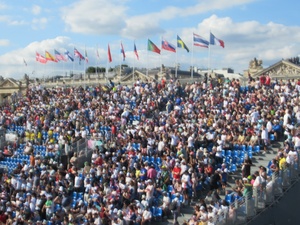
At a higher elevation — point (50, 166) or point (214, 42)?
point (214, 42)

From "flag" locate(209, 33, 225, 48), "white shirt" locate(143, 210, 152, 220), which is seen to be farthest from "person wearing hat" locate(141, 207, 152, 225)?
"flag" locate(209, 33, 225, 48)

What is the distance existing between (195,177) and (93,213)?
3.76 m

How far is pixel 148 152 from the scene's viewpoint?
21234 millimetres

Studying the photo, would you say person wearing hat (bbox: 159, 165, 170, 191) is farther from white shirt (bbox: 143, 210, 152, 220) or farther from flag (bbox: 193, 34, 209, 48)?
flag (bbox: 193, 34, 209, 48)

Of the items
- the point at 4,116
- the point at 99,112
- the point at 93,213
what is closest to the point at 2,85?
the point at 4,116

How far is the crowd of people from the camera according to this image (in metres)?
17.6

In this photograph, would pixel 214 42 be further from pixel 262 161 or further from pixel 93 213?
pixel 93 213

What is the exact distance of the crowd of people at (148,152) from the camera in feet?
57.6

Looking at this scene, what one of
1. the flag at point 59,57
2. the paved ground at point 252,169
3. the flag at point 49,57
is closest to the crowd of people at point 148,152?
the paved ground at point 252,169

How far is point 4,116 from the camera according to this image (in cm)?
3328

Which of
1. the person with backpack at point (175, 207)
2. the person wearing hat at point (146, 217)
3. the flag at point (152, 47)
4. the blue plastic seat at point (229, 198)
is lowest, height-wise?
the person wearing hat at point (146, 217)

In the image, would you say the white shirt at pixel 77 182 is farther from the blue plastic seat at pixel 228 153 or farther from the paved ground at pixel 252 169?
the blue plastic seat at pixel 228 153

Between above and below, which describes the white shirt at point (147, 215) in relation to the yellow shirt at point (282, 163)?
below

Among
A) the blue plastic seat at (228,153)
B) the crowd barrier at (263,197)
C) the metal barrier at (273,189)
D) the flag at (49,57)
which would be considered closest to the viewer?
the crowd barrier at (263,197)
